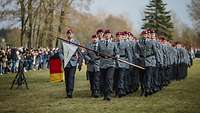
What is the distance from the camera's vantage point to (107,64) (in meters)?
16.8

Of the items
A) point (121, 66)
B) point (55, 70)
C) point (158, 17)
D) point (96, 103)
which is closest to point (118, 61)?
point (121, 66)

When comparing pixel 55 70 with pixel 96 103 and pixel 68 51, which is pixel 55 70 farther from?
pixel 96 103

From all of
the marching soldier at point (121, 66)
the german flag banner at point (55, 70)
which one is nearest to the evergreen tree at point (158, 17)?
the german flag banner at point (55, 70)

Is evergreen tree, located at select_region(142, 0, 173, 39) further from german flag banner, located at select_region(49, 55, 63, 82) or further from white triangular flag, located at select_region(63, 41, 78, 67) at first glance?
white triangular flag, located at select_region(63, 41, 78, 67)

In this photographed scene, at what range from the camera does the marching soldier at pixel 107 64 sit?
1647 cm

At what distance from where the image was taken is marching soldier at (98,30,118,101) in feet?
54.0

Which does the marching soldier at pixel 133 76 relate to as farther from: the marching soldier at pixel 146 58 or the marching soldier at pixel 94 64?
the marching soldier at pixel 94 64

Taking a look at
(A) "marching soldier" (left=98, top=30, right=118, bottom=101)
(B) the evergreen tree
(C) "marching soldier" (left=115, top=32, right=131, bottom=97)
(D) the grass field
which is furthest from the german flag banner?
(B) the evergreen tree

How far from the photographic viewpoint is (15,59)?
3622 centimetres

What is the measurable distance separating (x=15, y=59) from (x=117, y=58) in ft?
66.4

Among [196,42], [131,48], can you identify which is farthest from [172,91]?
[196,42]

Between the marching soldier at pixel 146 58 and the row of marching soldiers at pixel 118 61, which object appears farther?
the marching soldier at pixel 146 58

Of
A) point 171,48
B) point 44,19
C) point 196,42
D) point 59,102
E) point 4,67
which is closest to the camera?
point 59,102

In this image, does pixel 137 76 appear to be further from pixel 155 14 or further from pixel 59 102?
pixel 155 14
